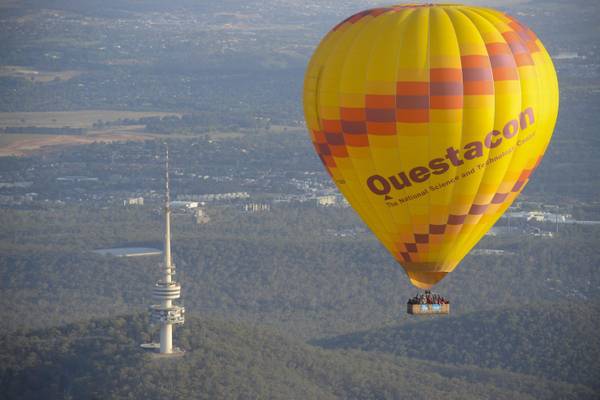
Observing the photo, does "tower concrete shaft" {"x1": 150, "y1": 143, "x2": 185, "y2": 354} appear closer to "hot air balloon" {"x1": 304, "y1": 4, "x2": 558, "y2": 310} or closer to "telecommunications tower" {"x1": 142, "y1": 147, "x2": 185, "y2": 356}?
"telecommunications tower" {"x1": 142, "y1": 147, "x2": 185, "y2": 356}

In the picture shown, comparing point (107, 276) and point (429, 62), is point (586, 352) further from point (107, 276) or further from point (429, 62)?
point (429, 62)

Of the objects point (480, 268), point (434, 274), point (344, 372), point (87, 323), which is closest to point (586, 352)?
point (344, 372)

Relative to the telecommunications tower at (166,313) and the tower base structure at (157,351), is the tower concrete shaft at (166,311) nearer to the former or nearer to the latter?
the telecommunications tower at (166,313)

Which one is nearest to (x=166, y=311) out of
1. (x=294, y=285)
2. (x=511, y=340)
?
(x=511, y=340)

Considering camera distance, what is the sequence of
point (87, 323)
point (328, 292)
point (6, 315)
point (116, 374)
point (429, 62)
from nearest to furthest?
point (429, 62)
point (116, 374)
point (87, 323)
point (6, 315)
point (328, 292)

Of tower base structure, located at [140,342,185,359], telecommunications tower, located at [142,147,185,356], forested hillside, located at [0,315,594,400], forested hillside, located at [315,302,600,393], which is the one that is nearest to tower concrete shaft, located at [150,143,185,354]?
telecommunications tower, located at [142,147,185,356]

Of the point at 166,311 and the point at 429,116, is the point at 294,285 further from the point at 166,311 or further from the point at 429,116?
the point at 429,116
